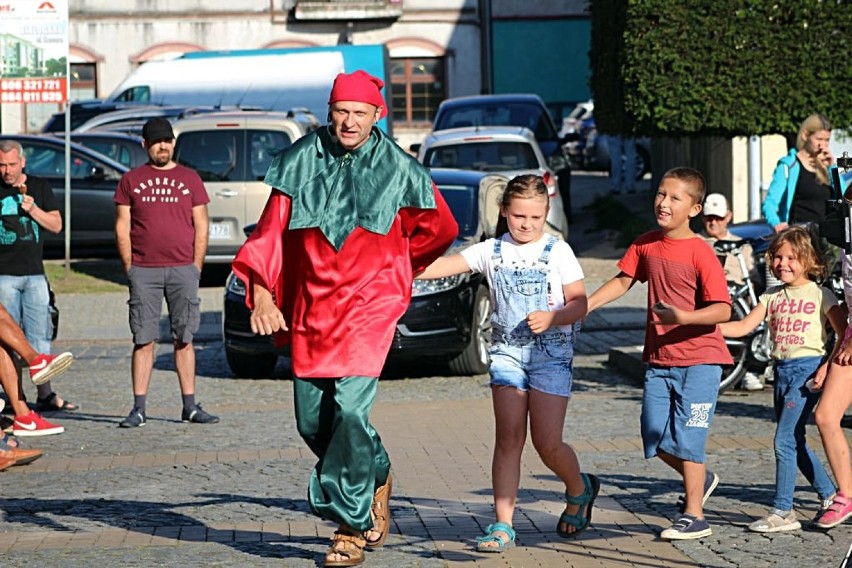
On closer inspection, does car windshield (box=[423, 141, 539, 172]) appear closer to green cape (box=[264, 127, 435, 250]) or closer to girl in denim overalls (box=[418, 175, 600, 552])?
girl in denim overalls (box=[418, 175, 600, 552])

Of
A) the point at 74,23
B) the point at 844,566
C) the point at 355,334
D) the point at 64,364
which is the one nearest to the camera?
the point at 844,566

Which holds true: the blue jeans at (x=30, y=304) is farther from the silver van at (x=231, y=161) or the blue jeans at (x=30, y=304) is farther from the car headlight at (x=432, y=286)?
the silver van at (x=231, y=161)

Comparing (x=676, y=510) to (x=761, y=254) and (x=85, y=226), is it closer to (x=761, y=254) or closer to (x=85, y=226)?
(x=761, y=254)

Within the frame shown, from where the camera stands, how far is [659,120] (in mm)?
20281

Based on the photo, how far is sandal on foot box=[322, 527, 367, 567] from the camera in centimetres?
668

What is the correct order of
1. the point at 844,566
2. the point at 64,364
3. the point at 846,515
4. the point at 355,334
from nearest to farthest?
the point at 844,566 < the point at 355,334 < the point at 846,515 < the point at 64,364

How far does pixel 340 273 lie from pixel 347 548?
109cm

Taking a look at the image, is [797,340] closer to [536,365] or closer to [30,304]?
[536,365]

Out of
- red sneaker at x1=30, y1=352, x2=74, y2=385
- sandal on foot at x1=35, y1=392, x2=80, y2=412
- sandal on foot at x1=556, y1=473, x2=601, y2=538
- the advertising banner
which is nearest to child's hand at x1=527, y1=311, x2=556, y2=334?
sandal on foot at x1=556, y1=473, x2=601, y2=538

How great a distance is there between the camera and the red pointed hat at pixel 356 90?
6613mm

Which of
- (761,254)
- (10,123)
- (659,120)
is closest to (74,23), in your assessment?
(10,123)

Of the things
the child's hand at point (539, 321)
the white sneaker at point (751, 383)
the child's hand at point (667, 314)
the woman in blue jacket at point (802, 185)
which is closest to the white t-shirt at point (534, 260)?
the child's hand at point (539, 321)

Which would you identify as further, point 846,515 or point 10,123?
point 10,123

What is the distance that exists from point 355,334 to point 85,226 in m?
16.0
